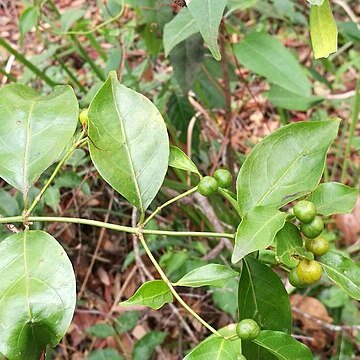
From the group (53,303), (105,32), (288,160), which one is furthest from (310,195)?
(105,32)

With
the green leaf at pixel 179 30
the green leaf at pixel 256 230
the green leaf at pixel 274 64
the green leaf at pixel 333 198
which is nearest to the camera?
the green leaf at pixel 256 230

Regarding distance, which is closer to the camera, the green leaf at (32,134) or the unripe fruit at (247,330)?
the unripe fruit at (247,330)

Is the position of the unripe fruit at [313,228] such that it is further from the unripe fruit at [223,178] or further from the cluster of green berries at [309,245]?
the unripe fruit at [223,178]

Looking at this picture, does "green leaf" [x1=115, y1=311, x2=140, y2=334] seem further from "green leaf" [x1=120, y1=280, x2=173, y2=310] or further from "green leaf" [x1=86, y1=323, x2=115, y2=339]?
"green leaf" [x1=120, y1=280, x2=173, y2=310]

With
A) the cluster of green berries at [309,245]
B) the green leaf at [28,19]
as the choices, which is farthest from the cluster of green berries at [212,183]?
the green leaf at [28,19]

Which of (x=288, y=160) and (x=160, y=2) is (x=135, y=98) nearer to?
(x=288, y=160)

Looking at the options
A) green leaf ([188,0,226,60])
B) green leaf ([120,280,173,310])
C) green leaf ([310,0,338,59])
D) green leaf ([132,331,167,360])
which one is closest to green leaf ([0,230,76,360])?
green leaf ([120,280,173,310])

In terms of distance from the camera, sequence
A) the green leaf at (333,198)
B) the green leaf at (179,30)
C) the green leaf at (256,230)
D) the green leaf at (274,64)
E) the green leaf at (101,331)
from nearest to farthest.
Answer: the green leaf at (256,230) < the green leaf at (333,198) < the green leaf at (179,30) < the green leaf at (274,64) < the green leaf at (101,331)
